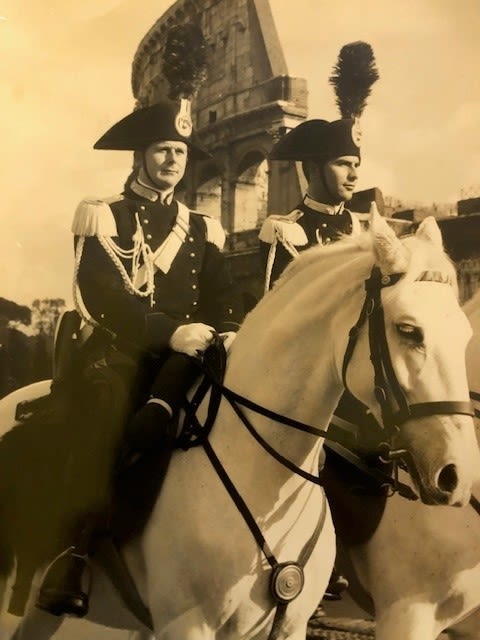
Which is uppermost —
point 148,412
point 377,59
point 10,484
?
point 377,59

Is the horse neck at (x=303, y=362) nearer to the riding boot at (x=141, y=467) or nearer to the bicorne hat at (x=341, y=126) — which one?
the riding boot at (x=141, y=467)

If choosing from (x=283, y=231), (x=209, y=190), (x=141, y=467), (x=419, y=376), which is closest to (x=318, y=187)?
(x=283, y=231)

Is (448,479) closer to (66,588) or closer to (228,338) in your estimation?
(228,338)

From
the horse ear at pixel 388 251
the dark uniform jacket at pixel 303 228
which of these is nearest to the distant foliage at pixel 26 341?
the dark uniform jacket at pixel 303 228

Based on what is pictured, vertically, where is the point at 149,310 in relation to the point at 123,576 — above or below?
above

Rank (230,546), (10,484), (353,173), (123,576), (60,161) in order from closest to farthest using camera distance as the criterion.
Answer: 1. (230,546)
2. (123,576)
3. (10,484)
4. (60,161)
5. (353,173)

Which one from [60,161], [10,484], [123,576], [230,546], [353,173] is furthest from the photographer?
[353,173]

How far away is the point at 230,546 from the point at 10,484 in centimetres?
66

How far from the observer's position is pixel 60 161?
7.94 ft

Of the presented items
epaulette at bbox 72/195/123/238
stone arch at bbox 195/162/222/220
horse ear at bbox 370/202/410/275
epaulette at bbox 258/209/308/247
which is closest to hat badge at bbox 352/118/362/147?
epaulette at bbox 258/209/308/247

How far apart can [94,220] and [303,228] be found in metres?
0.63

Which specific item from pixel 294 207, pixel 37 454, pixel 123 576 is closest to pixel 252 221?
pixel 294 207

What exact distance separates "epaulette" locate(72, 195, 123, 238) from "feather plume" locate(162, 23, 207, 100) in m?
0.41

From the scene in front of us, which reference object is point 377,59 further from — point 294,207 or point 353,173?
point 294,207
